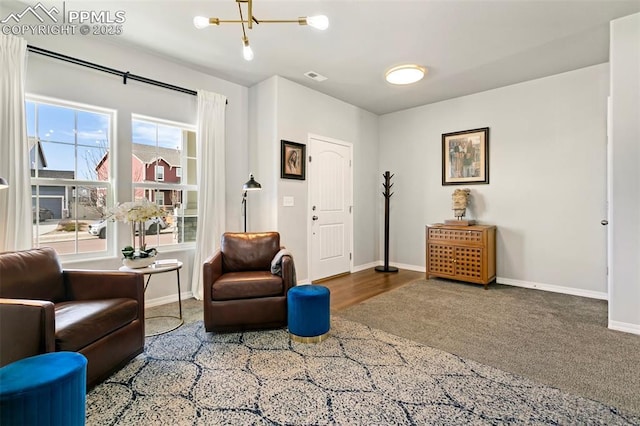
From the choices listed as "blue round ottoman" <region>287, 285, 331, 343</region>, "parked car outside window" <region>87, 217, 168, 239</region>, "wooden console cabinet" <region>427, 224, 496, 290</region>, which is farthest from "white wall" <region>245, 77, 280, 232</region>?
"wooden console cabinet" <region>427, 224, 496, 290</region>

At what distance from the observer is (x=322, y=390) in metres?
1.84

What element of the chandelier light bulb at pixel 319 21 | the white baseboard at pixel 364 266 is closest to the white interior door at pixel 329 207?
the white baseboard at pixel 364 266

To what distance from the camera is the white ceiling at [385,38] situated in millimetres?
2520

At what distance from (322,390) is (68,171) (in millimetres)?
2977

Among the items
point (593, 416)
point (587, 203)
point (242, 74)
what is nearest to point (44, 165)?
point (242, 74)

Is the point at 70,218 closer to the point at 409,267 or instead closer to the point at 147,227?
the point at 147,227

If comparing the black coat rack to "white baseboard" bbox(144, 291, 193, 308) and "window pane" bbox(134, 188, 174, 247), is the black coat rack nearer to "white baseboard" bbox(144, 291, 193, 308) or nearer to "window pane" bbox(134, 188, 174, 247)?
"white baseboard" bbox(144, 291, 193, 308)

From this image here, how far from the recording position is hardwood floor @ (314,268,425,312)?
3.64 m

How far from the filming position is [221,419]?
159cm

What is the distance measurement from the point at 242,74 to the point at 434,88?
2.56 meters

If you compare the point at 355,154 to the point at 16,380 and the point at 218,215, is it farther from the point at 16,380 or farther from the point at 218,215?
the point at 16,380

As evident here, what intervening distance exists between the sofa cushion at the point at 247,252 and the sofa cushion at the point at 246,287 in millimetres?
319

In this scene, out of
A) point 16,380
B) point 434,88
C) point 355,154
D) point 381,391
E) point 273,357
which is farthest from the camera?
point 355,154

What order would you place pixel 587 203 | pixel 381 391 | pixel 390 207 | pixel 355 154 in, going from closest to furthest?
1. pixel 381 391
2. pixel 587 203
3. pixel 355 154
4. pixel 390 207
